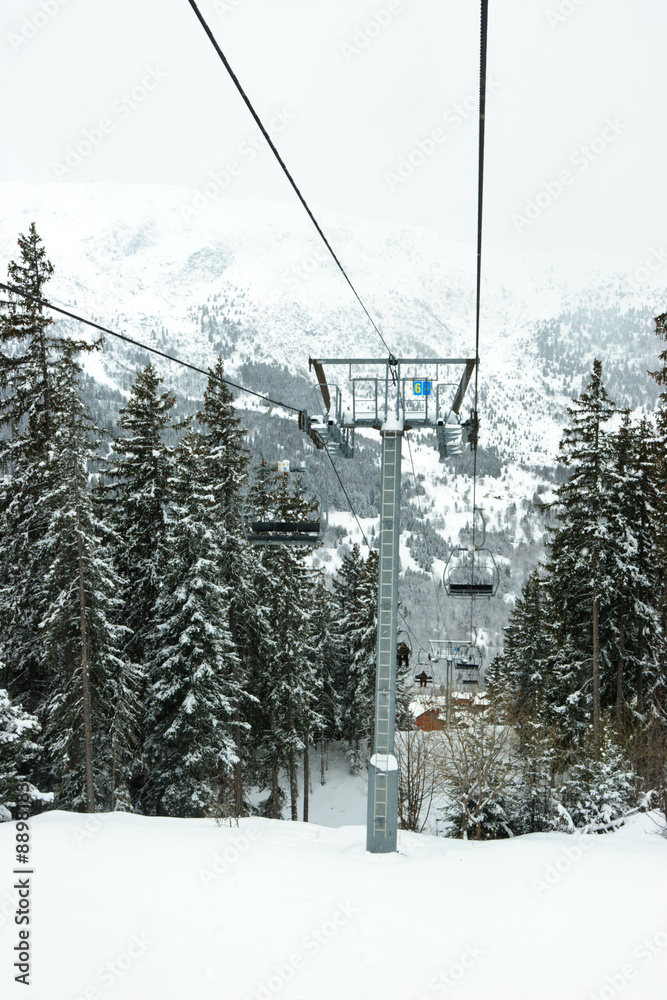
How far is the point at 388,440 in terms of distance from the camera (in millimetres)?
13047

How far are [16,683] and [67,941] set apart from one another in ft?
53.1

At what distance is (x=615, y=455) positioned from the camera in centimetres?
2298

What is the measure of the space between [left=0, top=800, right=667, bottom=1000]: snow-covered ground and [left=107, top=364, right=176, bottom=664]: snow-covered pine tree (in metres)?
10.8

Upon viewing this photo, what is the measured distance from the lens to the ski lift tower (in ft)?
40.3

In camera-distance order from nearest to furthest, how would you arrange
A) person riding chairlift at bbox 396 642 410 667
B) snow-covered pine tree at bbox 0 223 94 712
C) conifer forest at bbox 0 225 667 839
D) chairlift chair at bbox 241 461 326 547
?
chairlift chair at bbox 241 461 326 547, conifer forest at bbox 0 225 667 839, snow-covered pine tree at bbox 0 223 94 712, person riding chairlift at bbox 396 642 410 667

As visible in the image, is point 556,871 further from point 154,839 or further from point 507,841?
point 154,839

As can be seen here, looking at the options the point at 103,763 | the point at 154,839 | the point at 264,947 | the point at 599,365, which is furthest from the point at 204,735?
the point at 599,365

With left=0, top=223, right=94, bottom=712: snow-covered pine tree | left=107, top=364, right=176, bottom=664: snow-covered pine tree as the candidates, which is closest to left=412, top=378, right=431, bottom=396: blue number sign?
left=107, top=364, right=176, bottom=664: snow-covered pine tree

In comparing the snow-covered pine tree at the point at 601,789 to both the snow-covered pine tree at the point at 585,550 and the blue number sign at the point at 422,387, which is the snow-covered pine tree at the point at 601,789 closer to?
the snow-covered pine tree at the point at 585,550

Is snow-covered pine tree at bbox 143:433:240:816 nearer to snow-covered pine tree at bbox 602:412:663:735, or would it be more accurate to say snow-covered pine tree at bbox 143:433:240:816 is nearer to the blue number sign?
the blue number sign

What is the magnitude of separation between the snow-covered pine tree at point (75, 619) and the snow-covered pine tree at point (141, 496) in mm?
2224

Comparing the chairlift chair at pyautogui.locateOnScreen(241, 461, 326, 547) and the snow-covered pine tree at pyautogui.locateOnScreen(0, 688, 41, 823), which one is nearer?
the snow-covered pine tree at pyautogui.locateOnScreen(0, 688, 41, 823)

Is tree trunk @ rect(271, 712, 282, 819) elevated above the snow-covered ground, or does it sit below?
below

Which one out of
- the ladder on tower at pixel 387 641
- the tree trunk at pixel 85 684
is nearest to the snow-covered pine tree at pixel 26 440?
the tree trunk at pixel 85 684
